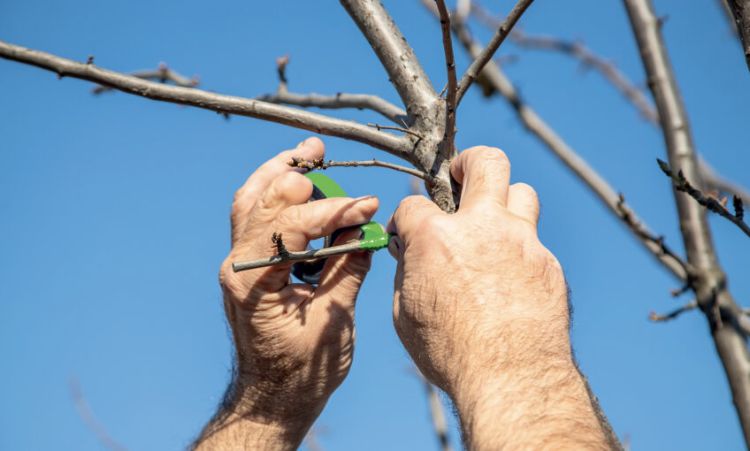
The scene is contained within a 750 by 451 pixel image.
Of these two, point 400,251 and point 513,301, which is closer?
point 513,301

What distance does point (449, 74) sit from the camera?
2135 mm

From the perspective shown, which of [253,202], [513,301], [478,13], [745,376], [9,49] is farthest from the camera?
[478,13]

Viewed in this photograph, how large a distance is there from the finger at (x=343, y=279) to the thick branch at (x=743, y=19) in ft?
3.92

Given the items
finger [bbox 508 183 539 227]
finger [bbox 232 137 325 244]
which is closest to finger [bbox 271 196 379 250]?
finger [bbox 232 137 325 244]

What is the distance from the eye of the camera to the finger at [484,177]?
6.91 feet

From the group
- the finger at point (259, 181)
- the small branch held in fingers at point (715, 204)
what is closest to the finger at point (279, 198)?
the finger at point (259, 181)

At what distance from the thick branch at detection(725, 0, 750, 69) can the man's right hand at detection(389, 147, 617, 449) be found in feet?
2.12

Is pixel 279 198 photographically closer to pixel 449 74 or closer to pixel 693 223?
pixel 449 74

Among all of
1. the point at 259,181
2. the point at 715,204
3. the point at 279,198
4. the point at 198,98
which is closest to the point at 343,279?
the point at 279,198

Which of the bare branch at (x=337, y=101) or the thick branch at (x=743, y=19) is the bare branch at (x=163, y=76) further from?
the thick branch at (x=743, y=19)

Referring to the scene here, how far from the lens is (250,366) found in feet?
8.93

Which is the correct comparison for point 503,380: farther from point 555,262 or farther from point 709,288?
point 709,288

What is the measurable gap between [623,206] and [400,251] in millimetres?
935

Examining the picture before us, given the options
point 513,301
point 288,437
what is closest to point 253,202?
point 288,437
